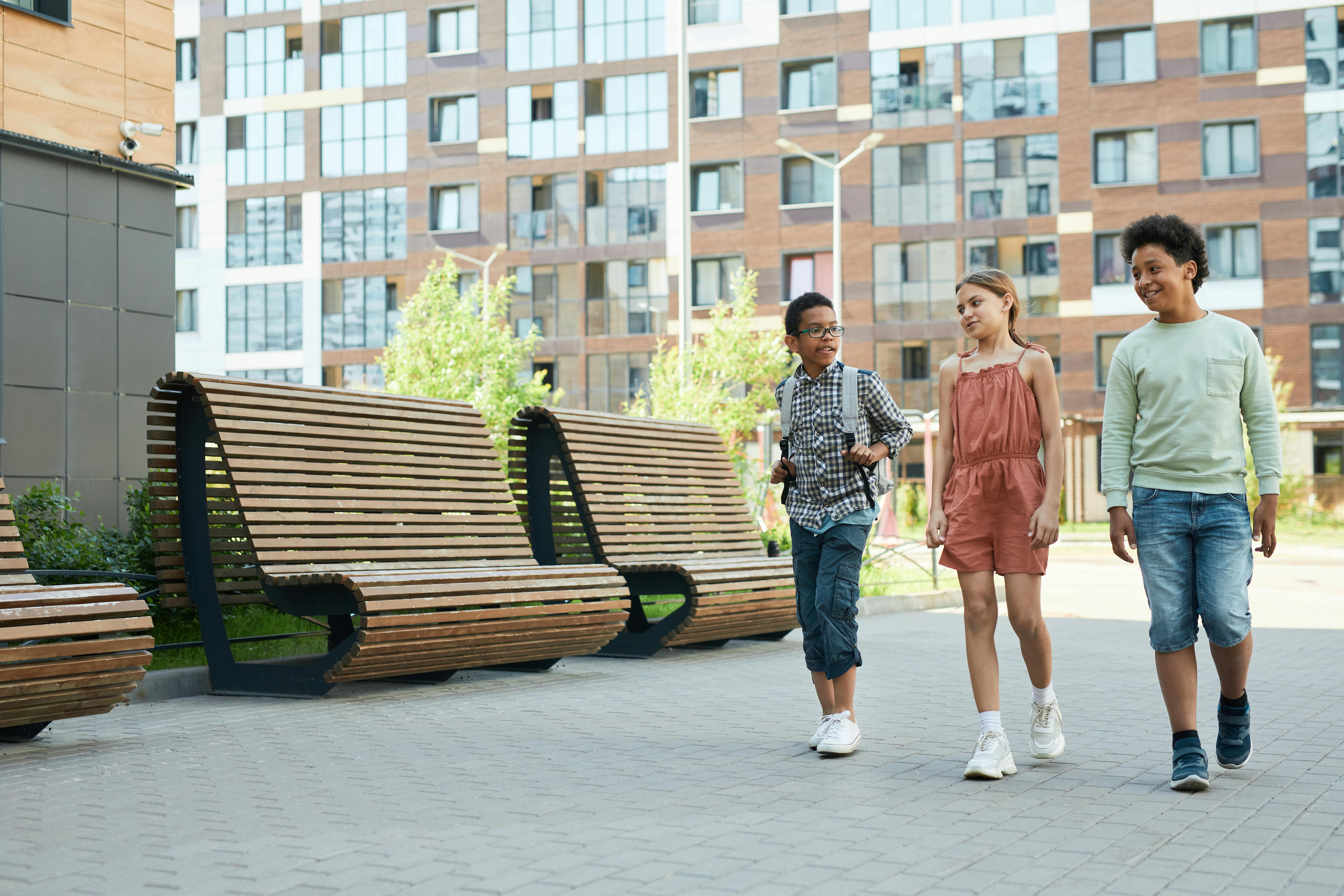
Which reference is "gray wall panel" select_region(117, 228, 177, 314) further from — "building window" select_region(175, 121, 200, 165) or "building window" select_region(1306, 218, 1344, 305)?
"building window" select_region(175, 121, 200, 165)

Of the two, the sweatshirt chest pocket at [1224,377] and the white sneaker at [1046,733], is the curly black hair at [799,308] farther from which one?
the white sneaker at [1046,733]

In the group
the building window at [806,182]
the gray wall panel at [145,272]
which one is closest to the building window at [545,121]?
the building window at [806,182]

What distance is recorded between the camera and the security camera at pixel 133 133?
12250 mm

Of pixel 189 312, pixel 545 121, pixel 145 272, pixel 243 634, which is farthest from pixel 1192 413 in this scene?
pixel 189 312

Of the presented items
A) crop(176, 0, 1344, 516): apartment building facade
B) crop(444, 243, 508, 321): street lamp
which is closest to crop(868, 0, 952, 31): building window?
crop(176, 0, 1344, 516): apartment building facade

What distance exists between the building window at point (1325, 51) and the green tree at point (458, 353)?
25724 mm

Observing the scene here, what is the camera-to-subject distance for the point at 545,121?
172 ft

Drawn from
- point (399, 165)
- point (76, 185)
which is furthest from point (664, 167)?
point (76, 185)

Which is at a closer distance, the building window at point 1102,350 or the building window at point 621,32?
the building window at point 1102,350

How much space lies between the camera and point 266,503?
24.9 feet

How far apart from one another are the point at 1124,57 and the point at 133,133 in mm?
40331

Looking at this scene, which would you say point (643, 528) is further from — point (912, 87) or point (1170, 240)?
point (912, 87)

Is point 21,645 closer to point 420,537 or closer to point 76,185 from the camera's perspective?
point 420,537

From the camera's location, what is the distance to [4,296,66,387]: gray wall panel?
11.4 meters
